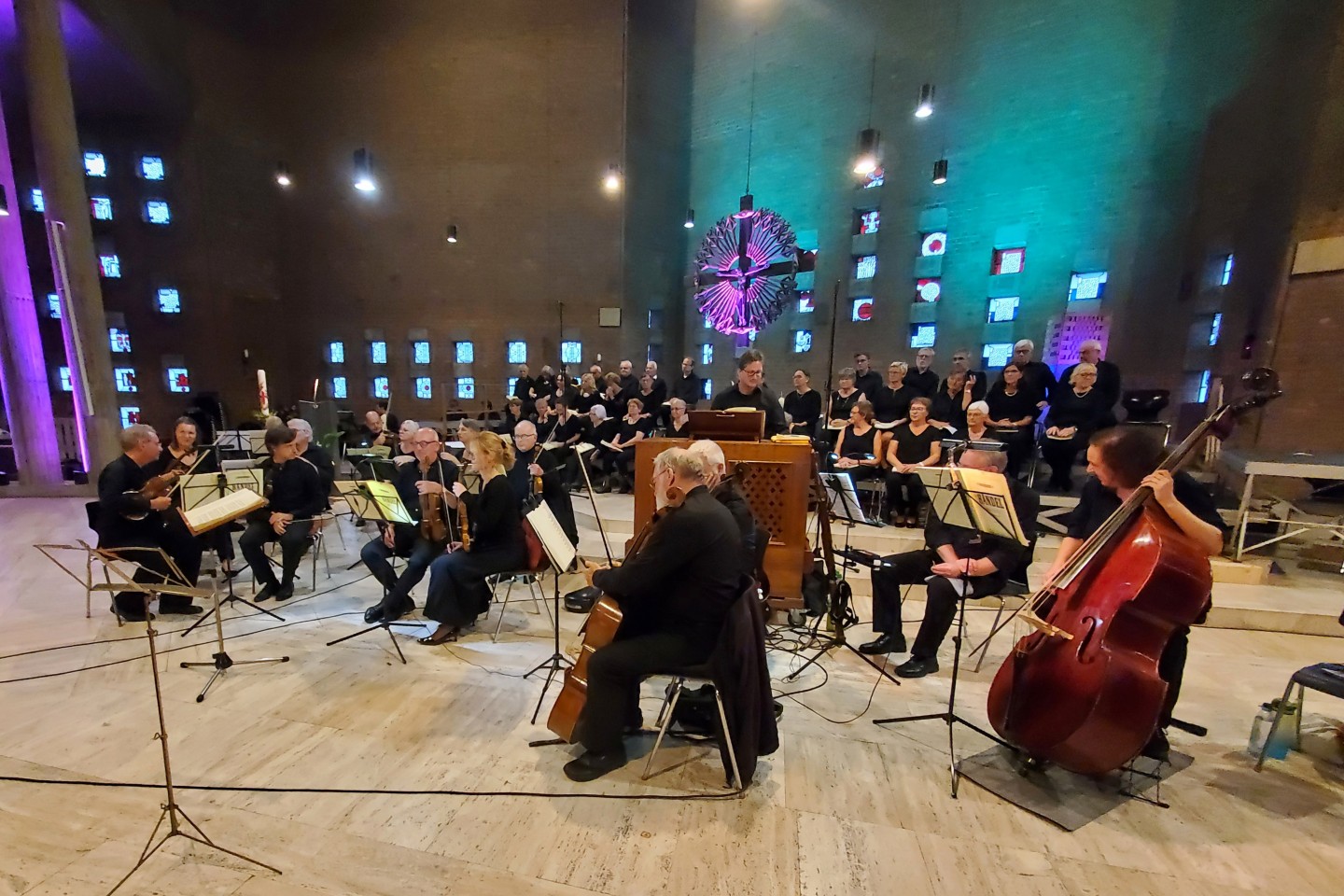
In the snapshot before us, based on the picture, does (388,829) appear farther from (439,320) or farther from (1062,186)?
(439,320)

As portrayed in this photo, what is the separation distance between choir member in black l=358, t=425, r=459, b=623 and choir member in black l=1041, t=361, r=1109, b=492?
215 inches

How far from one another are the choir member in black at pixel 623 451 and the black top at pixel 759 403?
253 centimetres

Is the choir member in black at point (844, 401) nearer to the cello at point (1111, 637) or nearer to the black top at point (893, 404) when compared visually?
the black top at point (893, 404)

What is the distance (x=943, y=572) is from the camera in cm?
303

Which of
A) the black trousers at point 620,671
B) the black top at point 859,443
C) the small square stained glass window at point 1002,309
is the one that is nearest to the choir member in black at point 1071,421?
the black top at point 859,443

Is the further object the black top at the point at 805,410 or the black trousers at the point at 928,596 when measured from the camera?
the black top at the point at 805,410

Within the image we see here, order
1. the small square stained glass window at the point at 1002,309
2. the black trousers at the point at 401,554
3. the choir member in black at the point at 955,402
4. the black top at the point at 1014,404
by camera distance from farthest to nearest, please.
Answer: the small square stained glass window at the point at 1002,309 < the choir member in black at the point at 955,402 < the black top at the point at 1014,404 < the black trousers at the point at 401,554

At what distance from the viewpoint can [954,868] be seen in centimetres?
190

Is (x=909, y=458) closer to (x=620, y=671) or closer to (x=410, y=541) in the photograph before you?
(x=620, y=671)

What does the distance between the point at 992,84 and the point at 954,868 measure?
9.38 meters

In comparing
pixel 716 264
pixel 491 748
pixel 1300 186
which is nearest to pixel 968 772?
pixel 491 748

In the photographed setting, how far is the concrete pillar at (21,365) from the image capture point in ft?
22.7

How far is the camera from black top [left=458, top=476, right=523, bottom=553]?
3461 millimetres

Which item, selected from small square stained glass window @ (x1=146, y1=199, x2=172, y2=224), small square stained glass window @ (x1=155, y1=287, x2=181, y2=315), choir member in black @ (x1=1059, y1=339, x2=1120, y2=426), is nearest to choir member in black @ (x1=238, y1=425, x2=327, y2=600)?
Result: choir member in black @ (x1=1059, y1=339, x2=1120, y2=426)
